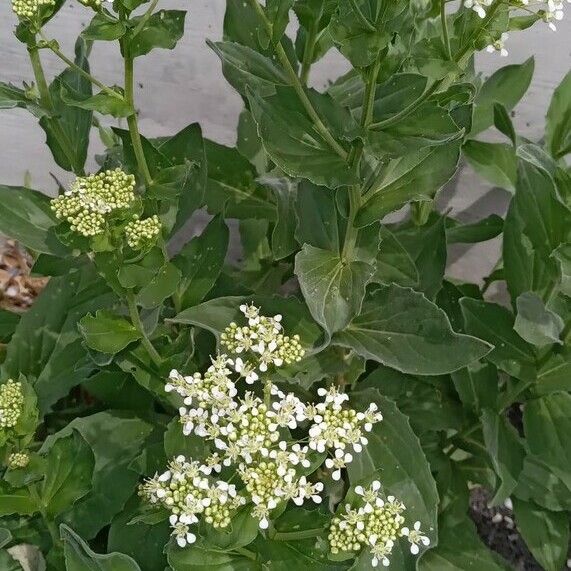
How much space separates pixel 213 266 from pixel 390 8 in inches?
18.6

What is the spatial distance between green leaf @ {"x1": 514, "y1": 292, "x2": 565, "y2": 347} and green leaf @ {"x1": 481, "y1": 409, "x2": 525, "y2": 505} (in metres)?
0.19

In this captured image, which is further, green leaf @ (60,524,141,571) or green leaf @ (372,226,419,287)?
green leaf @ (372,226,419,287)

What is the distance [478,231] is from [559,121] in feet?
0.70

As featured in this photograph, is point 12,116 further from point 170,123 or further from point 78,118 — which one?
point 78,118

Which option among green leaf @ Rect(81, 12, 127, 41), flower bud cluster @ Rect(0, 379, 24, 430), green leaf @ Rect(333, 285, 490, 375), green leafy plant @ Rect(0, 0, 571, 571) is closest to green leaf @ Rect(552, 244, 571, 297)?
green leafy plant @ Rect(0, 0, 571, 571)

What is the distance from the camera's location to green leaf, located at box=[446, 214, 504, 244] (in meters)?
1.18

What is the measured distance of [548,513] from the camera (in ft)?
3.86

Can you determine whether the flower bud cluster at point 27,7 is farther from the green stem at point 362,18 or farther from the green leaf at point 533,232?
the green leaf at point 533,232

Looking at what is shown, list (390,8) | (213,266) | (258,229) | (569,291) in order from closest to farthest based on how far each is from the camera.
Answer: (390,8)
(569,291)
(213,266)
(258,229)

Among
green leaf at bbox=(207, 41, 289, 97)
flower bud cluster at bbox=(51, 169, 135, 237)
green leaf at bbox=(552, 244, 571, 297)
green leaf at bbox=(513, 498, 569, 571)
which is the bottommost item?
green leaf at bbox=(513, 498, 569, 571)

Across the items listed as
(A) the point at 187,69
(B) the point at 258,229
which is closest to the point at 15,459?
(B) the point at 258,229

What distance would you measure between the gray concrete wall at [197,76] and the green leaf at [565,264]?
466mm

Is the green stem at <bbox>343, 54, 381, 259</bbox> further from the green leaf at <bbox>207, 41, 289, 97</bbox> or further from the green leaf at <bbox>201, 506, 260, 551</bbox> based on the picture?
the green leaf at <bbox>201, 506, 260, 551</bbox>

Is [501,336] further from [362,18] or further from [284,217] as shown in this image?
[362,18]
